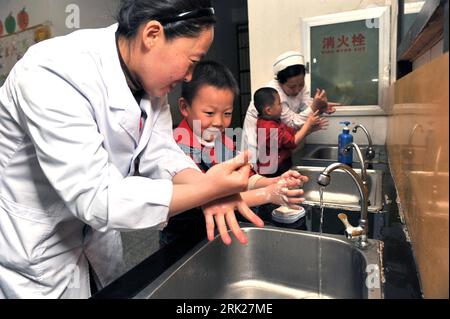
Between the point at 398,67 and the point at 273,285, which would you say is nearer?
the point at 273,285

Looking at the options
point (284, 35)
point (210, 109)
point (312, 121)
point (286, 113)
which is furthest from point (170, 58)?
point (284, 35)

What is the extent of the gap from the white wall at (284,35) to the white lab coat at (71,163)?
6.00 ft

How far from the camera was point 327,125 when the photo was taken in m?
2.54

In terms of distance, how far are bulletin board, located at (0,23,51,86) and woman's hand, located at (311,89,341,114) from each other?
2.44 meters

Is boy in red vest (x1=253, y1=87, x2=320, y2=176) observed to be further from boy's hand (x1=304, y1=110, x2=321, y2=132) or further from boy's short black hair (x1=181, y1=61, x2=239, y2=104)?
boy's short black hair (x1=181, y1=61, x2=239, y2=104)

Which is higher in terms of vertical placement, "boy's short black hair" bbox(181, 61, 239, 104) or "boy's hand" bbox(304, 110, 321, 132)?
"boy's short black hair" bbox(181, 61, 239, 104)

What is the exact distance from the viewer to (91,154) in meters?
0.58

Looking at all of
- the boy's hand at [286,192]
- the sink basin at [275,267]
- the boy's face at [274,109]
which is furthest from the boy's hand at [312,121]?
the sink basin at [275,267]

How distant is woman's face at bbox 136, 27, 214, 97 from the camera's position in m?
0.70

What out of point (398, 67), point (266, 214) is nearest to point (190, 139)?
point (266, 214)

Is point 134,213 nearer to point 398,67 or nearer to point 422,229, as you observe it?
point 422,229

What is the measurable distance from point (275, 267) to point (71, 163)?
2.30 ft

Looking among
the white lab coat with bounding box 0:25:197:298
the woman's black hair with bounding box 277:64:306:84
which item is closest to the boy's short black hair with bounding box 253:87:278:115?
the woman's black hair with bounding box 277:64:306:84

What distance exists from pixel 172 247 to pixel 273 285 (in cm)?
36
